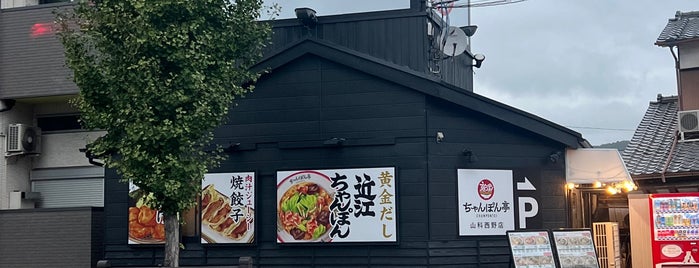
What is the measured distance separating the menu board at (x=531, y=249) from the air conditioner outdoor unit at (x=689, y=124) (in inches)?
200

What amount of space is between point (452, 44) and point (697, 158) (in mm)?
5460

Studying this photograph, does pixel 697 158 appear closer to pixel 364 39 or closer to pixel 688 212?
pixel 688 212

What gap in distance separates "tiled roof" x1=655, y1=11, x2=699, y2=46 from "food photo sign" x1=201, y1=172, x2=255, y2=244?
8.94m

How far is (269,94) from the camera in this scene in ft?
44.3

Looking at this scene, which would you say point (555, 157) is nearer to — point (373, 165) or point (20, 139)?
point (373, 165)

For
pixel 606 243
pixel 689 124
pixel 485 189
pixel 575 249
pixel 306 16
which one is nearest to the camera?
pixel 575 249

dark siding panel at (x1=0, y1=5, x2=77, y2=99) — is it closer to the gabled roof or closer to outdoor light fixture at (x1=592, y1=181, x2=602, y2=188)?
the gabled roof

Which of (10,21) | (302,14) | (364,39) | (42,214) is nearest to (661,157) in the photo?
(364,39)

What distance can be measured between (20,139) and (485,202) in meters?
10.1

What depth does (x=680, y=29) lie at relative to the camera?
1584 centimetres

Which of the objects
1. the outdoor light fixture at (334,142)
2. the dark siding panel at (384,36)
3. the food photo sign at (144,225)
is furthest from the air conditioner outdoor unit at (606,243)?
the food photo sign at (144,225)

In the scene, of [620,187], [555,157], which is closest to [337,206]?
[555,157]

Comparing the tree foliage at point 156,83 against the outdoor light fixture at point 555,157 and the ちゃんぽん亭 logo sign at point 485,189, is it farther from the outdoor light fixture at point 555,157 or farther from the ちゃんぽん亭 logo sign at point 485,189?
the outdoor light fixture at point 555,157

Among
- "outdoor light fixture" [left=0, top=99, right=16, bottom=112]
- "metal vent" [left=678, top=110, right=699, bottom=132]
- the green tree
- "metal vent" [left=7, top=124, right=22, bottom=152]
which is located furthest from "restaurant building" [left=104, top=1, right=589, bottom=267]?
"outdoor light fixture" [left=0, top=99, right=16, bottom=112]
